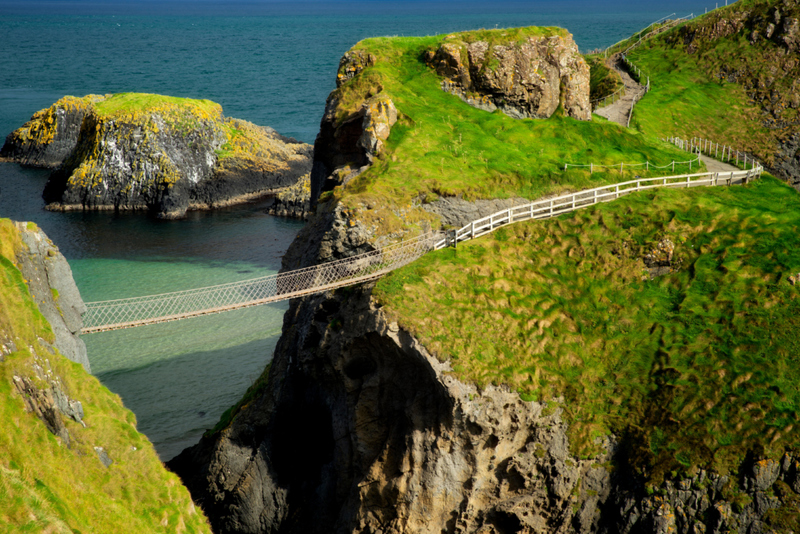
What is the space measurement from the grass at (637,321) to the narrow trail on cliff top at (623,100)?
22.9m

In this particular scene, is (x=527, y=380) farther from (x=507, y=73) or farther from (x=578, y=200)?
(x=507, y=73)

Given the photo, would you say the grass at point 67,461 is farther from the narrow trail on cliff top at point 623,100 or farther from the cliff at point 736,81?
the cliff at point 736,81

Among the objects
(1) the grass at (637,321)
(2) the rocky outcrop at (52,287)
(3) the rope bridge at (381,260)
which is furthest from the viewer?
(3) the rope bridge at (381,260)

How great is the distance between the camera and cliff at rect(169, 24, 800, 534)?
2256 centimetres

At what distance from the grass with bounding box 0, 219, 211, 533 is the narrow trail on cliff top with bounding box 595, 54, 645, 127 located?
1634 inches

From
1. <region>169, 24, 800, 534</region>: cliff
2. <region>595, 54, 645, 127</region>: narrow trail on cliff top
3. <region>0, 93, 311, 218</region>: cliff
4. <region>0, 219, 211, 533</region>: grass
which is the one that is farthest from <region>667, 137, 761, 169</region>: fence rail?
<region>0, 93, 311, 218</region>: cliff

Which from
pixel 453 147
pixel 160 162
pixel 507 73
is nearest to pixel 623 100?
pixel 507 73

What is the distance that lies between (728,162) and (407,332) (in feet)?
98.3

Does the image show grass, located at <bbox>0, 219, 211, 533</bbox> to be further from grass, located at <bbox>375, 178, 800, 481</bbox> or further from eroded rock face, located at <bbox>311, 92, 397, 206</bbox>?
eroded rock face, located at <bbox>311, 92, 397, 206</bbox>

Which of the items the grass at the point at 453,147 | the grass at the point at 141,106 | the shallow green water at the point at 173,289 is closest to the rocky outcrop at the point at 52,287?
the shallow green water at the point at 173,289

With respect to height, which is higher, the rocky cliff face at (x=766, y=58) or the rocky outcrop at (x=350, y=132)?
the rocky cliff face at (x=766, y=58)

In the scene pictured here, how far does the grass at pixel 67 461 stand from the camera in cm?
1311

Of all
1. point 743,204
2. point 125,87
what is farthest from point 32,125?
point 743,204

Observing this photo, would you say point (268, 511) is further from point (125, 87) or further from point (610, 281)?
point (125, 87)
